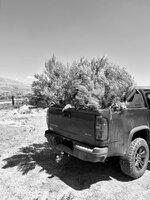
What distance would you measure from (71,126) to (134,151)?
52.4 inches

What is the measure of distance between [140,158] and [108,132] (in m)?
1.26

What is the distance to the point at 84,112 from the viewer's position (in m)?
2.83

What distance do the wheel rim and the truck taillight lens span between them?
1.13 meters

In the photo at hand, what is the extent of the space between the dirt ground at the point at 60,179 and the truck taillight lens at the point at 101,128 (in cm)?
105

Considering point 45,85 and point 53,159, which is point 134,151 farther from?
point 45,85

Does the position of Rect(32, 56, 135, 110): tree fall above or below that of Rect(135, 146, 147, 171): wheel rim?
above

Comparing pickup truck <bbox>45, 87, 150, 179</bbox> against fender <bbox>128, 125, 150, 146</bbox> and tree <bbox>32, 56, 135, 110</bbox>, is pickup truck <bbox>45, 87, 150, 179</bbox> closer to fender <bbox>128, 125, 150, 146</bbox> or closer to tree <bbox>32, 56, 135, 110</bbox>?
fender <bbox>128, 125, 150, 146</bbox>

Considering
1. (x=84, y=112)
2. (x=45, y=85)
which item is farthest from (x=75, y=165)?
(x=45, y=85)

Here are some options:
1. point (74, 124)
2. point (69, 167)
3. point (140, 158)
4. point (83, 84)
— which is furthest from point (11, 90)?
point (140, 158)

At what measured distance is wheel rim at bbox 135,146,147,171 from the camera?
10.6ft

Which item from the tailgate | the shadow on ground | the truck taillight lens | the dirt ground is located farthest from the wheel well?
the tailgate

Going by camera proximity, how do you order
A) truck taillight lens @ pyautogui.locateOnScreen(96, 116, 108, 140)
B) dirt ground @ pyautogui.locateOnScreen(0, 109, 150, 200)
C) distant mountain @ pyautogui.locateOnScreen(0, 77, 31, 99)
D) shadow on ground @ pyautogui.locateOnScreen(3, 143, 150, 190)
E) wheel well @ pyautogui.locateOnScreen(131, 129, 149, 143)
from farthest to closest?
distant mountain @ pyautogui.locateOnScreen(0, 77, 31, 99) < wheel well @ pyautogui.locateOnScreen(131, 129, 149, 143) < shadow on ground @ pyautogui.locateOnScreen(3, 143, 150, 190) < dirt ground @ pyautogui.locateOnScreen(0, 109, 150, 200) < truck taillight lens @ pyautogui.locateOnScreen(96, 116, 108, 140)

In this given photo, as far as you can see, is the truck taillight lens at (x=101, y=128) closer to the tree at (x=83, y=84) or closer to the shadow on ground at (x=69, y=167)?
the tree at (x=83, y=84)

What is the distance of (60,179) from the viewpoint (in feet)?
10.4
